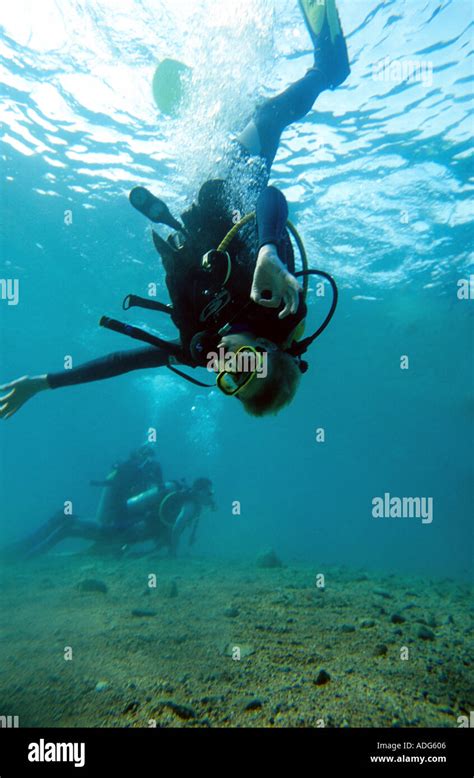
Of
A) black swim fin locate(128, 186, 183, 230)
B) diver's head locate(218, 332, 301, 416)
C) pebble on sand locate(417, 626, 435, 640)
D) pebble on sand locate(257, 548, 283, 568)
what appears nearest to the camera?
diver's head locate(218, 332, 301, 416)

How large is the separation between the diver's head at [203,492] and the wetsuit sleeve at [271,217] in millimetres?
10250

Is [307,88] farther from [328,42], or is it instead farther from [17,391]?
[17,391]

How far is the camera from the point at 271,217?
8.32 ft

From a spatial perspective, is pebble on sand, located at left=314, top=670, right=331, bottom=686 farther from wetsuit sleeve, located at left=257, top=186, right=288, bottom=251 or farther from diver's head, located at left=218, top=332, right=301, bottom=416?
wetsuit sleeve, located at left=257, top=186, right=288, bottom=251

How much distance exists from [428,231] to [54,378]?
14758 mm

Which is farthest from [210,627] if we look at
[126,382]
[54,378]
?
[126,382]

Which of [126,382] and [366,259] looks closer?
[366,259]

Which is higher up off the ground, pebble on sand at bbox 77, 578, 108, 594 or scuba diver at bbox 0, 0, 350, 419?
scuba diver at bbox 0, 0, 350, 419

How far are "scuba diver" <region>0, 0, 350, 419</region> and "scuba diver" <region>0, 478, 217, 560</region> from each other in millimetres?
8386

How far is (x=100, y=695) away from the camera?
296 centimetres

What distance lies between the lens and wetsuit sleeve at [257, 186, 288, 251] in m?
2.45

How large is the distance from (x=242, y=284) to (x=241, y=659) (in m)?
3.26

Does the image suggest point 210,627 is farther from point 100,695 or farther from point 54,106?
point 54,106

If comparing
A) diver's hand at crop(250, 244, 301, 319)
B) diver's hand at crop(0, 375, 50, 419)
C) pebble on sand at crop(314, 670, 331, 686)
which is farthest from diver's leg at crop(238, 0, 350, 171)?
pebble on sand at crop(314, 670, 331, 686)
